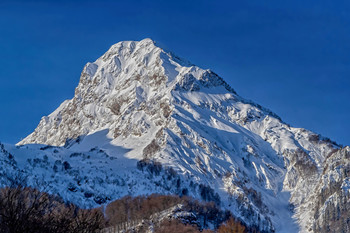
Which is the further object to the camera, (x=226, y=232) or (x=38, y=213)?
(x=226, y=232)

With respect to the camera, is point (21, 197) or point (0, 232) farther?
point (21, 197)

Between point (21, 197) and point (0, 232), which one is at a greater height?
point (21, 197)

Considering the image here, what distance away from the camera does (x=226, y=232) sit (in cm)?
16875

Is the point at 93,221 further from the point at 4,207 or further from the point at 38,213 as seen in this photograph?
the point at 4,207

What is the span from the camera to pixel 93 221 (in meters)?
53.5

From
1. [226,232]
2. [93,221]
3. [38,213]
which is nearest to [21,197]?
[38,213]

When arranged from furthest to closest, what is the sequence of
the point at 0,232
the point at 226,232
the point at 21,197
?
the point at 226,232, the point at 21,197, the point at 0,232

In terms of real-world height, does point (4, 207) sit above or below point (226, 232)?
below

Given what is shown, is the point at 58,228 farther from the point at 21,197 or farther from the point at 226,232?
the point at 226,232

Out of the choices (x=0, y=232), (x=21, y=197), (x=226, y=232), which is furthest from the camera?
(x=226, y=232)

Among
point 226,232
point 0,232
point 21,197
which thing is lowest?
point 0,232

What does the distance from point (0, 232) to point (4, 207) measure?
207cm

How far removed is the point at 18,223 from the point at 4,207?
6.00 feet

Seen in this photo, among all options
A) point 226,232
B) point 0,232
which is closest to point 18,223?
point 0,232
